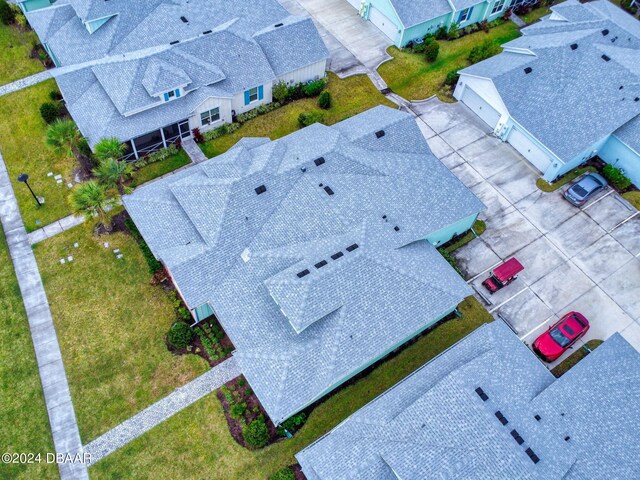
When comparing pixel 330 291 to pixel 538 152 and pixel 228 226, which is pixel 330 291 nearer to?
pixel 228 226

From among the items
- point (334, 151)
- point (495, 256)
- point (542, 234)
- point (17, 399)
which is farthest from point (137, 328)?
point (542, 234)

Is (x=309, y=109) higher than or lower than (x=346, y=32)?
lower

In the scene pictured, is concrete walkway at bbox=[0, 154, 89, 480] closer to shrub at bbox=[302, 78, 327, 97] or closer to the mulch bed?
the mulch bed

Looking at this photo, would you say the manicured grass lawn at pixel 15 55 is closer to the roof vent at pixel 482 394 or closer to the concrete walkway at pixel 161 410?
the concrete walkway at pixel 161 410

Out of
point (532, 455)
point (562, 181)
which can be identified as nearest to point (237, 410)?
point (532, 455)

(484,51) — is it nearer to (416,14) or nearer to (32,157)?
(416,14)

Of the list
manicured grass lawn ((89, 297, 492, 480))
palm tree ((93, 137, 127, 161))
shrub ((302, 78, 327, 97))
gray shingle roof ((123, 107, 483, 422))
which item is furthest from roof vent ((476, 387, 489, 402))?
shrub ((302, 78, 327, 97))
